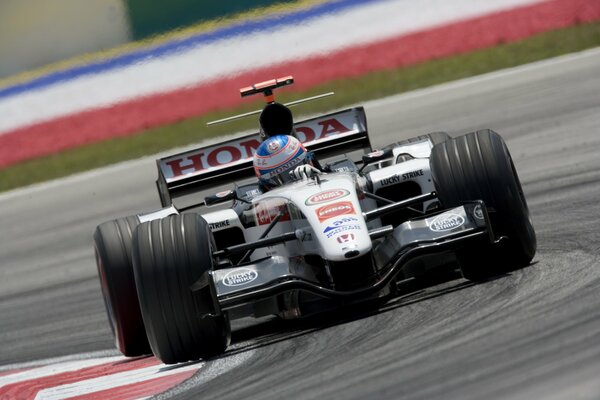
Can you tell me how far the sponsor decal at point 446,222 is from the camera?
7.31 metres

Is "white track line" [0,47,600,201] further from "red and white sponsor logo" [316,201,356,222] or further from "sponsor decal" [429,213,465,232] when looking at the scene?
"sponsor decal" [429,213,465,232]

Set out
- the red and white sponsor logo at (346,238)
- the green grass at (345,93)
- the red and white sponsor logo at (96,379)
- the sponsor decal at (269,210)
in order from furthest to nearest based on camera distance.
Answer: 1. the green grass at (345,93)
2. the sponsor decal at (269,210)
3. the red and white sponsor logo at (346,238)
4. the red and white sponsor logo at (96,379)

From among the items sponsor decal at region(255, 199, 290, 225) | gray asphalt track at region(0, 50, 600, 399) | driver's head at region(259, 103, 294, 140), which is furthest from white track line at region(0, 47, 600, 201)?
sponsor decal at region(255, 199, 290, 225)

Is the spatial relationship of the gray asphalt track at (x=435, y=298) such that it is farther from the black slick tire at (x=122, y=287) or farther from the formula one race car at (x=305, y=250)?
the black slick tire at (x=122, y=287)

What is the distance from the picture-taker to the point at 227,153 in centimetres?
1019

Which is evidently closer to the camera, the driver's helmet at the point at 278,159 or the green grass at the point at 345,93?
the driver's helmet at the point at 278,159

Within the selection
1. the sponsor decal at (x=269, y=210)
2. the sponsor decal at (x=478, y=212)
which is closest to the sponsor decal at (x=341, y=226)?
the sponsor decal at (x=478, y=212)

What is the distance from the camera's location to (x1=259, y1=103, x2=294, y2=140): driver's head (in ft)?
30.1

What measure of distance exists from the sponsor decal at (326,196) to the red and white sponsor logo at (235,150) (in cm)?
244

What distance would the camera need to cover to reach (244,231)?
28.6 ft

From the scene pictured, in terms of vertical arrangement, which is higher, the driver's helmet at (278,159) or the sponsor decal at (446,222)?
the driver's helmet at (278,159)

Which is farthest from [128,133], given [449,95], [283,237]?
[283,237]

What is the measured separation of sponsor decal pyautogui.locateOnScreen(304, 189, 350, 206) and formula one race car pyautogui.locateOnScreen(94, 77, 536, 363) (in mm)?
10

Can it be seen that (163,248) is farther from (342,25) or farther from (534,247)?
(342,25)
